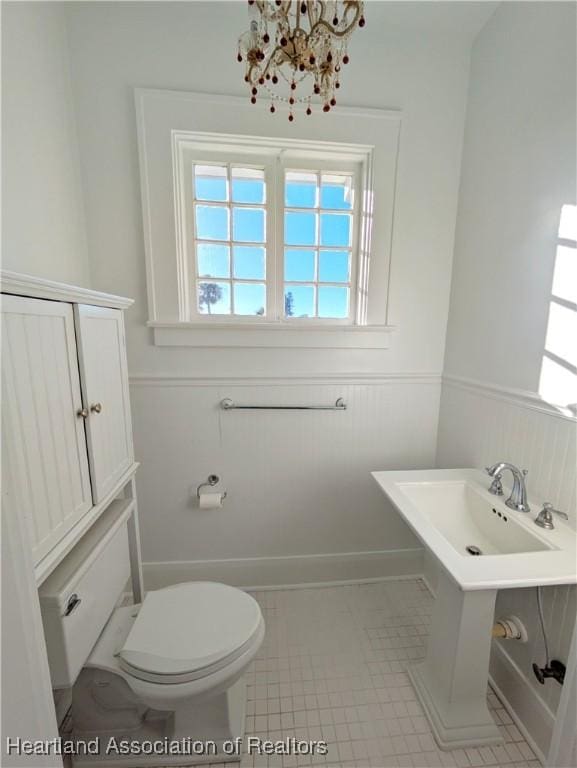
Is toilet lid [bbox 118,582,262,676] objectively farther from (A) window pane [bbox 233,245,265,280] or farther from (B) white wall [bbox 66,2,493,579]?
(A) window pane [bbox 233,245,265,280]

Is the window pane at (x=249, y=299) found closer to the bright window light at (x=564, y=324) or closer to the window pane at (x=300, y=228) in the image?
the window pane at (x=300, y=228)

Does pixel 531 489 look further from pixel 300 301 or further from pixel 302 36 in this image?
pixel 302 36

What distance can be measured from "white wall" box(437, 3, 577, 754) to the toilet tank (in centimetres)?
149

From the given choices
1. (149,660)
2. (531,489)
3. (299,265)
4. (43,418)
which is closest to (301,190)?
(299,265)

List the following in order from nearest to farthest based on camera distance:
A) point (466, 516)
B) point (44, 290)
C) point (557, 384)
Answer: point (44, 290), point (557, 384), point (466, 516)

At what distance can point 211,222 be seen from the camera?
168cm

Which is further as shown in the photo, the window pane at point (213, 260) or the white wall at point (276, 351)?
the window pane at point (213, 260)

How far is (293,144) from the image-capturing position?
5.11ft

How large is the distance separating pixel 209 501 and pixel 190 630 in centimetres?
65

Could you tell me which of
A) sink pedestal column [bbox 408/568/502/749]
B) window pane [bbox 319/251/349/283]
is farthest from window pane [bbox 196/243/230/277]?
sink pedestal column [bbox 408/568/502/749]

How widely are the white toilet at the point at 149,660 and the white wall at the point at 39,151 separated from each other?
41.8 inches

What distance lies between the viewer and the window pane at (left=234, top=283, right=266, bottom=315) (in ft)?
5.70

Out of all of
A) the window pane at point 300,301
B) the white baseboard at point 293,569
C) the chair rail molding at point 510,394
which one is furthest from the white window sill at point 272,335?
the white baseboard at point 293,569

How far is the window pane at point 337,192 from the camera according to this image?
5.60 feet
